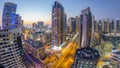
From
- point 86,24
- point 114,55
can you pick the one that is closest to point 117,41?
point 86,24

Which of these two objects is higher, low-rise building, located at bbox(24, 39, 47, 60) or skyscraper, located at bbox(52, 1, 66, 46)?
skyscraper, located at bbox(52, 1, 66, 46)

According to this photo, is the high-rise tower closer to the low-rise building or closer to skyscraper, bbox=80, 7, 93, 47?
the low-rise building

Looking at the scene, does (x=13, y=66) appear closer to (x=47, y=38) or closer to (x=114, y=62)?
(x=114, y=62)

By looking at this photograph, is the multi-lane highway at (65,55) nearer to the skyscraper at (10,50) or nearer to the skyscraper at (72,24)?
the skyscraper at (72,24)

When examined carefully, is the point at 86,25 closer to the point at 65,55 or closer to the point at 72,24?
the point at 65,55

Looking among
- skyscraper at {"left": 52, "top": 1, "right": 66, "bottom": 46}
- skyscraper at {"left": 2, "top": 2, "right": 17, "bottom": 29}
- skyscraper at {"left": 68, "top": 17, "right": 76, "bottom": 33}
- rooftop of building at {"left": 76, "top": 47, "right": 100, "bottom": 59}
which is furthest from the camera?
skyscraper at {"left": 68, "top": 17, "right": 76, "bottom": 33}

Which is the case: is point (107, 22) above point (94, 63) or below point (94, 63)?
above

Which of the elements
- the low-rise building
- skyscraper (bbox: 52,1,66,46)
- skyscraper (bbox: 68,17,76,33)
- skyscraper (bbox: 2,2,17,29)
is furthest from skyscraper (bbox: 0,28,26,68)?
skyscraper (bbox: 68,17,76,33)
